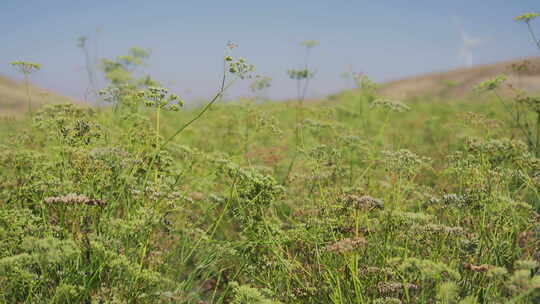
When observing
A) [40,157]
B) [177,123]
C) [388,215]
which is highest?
[40,157]

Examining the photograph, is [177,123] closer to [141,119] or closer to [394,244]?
[141,119]

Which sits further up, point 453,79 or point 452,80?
point 452,80

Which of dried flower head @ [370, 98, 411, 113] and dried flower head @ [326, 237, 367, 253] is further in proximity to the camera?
dried flower head @ [370, 98, 411, 113]

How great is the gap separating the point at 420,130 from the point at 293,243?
10.8 metres

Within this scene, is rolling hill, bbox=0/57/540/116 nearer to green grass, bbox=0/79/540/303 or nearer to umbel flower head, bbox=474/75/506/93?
umbel flower head, bbox=474/75/506/93

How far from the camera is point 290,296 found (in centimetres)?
393

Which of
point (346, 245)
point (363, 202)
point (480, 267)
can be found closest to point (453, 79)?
point (363, 202)

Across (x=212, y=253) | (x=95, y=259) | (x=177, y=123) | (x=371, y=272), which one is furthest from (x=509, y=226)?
(x=177, y=123)

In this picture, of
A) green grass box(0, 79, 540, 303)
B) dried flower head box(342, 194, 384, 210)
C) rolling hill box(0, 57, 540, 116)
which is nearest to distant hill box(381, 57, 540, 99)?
rolling hill box(0, 57, 540, 116)

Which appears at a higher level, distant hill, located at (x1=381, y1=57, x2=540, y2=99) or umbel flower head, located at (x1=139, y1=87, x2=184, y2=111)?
umbel flower head, located at (x1=139, y1=87, x2=184, y2=111)

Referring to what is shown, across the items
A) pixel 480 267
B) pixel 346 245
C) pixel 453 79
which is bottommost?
pixel 453 79

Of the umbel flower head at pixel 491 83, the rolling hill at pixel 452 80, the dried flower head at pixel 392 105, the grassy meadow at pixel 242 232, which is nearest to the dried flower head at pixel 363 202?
the grassy meadow at pixel 242 232

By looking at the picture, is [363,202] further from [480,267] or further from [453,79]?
[453,79]

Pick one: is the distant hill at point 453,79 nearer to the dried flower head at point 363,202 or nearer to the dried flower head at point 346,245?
the dried flower head at point 363,202
